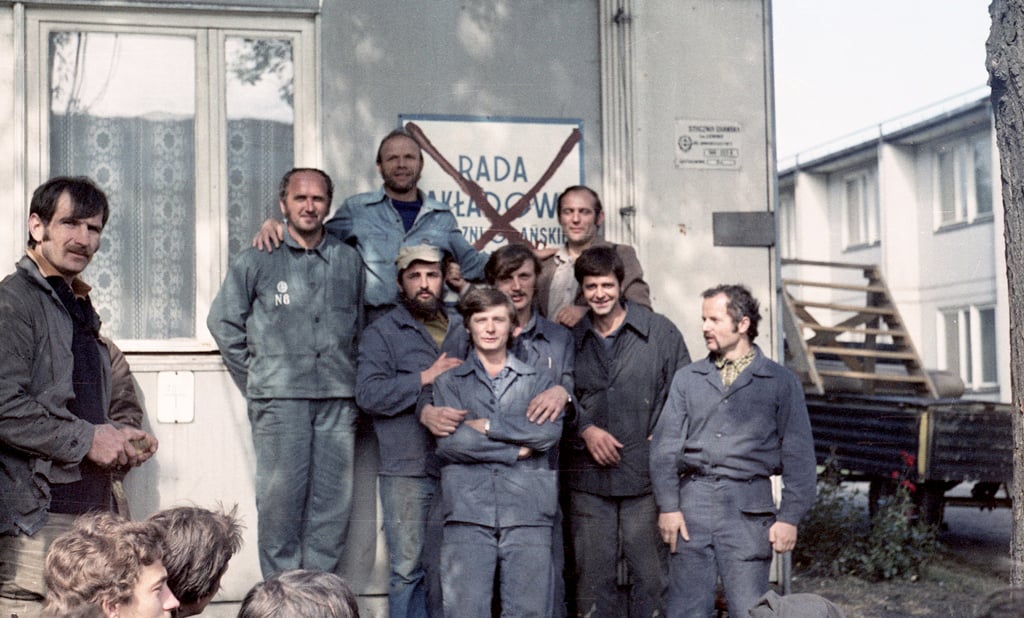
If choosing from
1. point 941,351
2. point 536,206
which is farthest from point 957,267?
point 536,206

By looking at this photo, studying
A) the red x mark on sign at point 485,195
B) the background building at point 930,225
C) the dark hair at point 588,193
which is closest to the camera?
the dark hair at point 588,193

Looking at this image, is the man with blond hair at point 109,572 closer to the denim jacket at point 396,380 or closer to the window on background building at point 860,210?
the denim jacket at point 396,380

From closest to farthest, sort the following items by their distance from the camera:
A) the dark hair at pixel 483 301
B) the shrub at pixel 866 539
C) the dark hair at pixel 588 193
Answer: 1. the dark hair at pixel 483 301
2. the dark hair at pixel 588 193
3. the shrub at pixel 866 539

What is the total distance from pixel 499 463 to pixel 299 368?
1.26m

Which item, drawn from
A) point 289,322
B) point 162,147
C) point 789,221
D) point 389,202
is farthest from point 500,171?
point 789,221

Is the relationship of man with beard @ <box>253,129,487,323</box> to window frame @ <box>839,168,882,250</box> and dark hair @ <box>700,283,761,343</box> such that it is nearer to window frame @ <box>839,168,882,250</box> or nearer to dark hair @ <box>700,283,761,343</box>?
dark hair @ <box>700,283,761,343</box>

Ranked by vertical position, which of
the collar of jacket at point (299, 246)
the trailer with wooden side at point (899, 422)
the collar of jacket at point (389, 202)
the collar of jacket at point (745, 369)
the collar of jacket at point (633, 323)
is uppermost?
the collar of jacket at point (389, 202)

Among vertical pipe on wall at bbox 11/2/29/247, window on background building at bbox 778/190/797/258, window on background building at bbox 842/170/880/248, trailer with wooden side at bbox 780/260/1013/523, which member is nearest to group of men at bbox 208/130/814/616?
vertical pipe on wall at bbox 11/2/29/247

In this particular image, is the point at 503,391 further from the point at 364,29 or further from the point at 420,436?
the point at 364,29

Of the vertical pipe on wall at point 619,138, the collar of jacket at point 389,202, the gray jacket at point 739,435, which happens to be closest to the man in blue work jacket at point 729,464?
the gray jacket at point 739,435

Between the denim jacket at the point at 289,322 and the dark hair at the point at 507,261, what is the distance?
783 millimetres

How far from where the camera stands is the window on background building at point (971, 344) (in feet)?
92.4

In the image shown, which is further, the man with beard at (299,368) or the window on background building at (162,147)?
the window on background building at (162,147)

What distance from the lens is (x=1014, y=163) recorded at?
454cm
